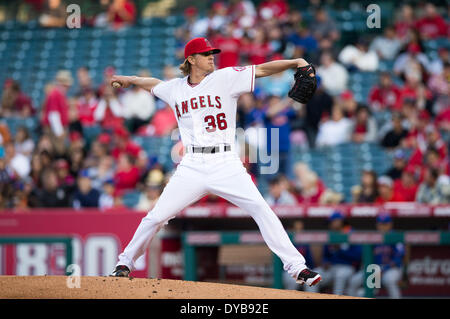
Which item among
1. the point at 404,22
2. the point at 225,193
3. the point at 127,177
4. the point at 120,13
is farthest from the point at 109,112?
the point at 225,193

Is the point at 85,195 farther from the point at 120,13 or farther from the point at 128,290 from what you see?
the point at 120,13

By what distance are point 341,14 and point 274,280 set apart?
6710 millimetres

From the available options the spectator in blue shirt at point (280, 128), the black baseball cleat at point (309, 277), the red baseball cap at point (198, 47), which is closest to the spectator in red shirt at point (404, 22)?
the spectator in blue shirt at point (280, 128)

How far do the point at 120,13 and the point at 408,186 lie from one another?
7526 mm

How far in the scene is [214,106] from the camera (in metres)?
5.31

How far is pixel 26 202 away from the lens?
995 cm

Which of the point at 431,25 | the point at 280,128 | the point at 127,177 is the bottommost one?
the point at 127,177

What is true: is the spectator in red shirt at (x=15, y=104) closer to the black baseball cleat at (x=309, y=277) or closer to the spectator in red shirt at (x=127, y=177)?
the spectator in red shirt at (x=127, y=177)

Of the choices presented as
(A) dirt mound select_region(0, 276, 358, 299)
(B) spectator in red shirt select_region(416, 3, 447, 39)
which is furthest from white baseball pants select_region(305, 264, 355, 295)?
(B) spectator in red shirt select_region(416, 3, 447, 39)

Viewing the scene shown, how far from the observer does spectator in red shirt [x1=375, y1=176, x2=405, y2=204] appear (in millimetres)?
8773

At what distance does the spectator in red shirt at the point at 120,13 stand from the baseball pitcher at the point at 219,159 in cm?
945

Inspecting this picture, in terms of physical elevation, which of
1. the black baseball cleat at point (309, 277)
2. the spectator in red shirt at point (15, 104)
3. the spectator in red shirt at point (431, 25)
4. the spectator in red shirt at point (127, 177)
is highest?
the spectator in red shirt at point (431, 25)

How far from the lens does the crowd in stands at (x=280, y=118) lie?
9.50 metres

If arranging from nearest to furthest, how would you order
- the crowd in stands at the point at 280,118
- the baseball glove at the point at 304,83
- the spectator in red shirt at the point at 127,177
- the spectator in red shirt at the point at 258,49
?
1. the baseball glove at the point at 304,83
2. the crowd in stands at the point at 280,118
3. the spectator in red shirt at the point at 127,177
4. the spectator in red shirt at the point at 258,49
